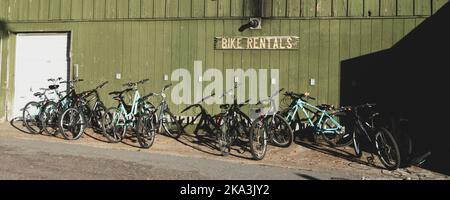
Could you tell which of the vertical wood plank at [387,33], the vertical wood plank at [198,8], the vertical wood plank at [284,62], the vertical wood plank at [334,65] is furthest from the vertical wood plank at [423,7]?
the vertical wood plank at [198,8]

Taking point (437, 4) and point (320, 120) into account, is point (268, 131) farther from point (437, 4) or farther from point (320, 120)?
point (437, 4)

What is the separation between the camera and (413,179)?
800cm

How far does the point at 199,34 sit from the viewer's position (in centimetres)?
1253

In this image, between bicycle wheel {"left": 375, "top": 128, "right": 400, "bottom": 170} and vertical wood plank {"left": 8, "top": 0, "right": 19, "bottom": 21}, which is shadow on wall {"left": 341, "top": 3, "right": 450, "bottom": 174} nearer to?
bicycle wheel {"left": 375, "top": 128, "right": 400, "bottom": 170}

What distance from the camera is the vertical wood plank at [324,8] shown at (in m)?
11.9

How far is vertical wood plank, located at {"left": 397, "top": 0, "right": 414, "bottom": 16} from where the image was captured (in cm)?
1152

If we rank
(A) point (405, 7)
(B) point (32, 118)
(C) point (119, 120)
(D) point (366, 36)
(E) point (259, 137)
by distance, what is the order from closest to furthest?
1. (E) point (259, 137)
2. (C) point (119, 120)
3. (A) point (405, 7)
4. (D) point (366, 36)
5. (B) point (32, 118)

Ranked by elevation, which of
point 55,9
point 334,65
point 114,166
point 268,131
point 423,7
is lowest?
point 114,166

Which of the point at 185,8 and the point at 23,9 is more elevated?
the point at 23,9

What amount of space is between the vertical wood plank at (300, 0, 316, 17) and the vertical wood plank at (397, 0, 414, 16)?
1.81m

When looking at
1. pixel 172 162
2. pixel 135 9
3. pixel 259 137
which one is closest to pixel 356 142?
pixel 259 137

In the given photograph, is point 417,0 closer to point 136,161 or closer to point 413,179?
point 413,179

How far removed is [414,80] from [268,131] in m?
3.68

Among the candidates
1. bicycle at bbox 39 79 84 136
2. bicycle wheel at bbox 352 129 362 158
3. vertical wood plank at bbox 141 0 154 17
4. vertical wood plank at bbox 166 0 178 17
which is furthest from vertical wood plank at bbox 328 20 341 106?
bicycle at bbox 39 79 84 136
